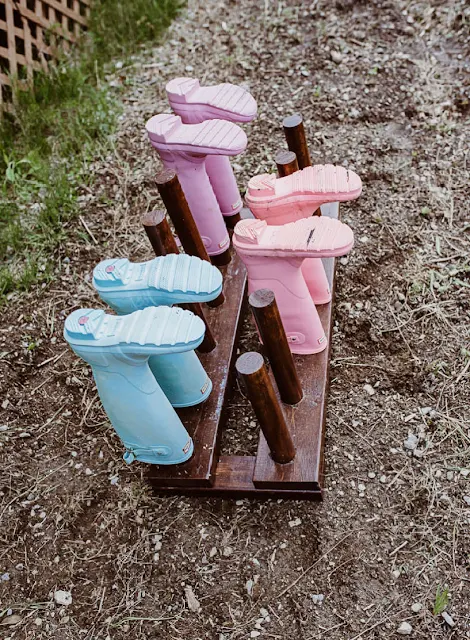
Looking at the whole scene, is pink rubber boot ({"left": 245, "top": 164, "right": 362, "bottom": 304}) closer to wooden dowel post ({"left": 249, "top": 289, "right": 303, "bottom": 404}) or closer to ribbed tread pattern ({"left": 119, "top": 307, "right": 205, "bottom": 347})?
wooden dowel post ({"left": 249, "top": 289, "right": 303, "bottom": 404})

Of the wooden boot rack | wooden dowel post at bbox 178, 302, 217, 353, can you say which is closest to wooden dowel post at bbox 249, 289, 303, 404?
the wooden boot rack

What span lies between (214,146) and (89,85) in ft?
5.13

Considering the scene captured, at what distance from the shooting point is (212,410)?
1624 mm

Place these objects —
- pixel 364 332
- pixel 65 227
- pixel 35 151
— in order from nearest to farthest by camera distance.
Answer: pixel 364 332, pixel 65 227, pixel 35 151

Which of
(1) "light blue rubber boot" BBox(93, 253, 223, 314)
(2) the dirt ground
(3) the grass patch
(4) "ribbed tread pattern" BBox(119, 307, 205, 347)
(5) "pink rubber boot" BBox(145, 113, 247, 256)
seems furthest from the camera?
(3) the grass patch

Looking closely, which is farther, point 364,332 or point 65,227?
point 65,227

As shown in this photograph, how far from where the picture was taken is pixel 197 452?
1564 millimetres

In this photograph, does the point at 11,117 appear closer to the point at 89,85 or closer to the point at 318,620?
the point at 89,85

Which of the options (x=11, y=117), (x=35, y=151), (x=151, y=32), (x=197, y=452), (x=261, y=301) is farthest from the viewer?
(x=151, y=32)

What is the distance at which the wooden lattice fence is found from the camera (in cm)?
286

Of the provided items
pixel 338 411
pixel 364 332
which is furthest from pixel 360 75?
pixel 338 411

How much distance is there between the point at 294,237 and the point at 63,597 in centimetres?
97

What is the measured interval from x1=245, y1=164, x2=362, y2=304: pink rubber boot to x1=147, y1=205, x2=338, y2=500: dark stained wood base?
1.12ft

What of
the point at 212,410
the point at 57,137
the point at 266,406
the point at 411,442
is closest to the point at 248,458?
the point at 212,410
